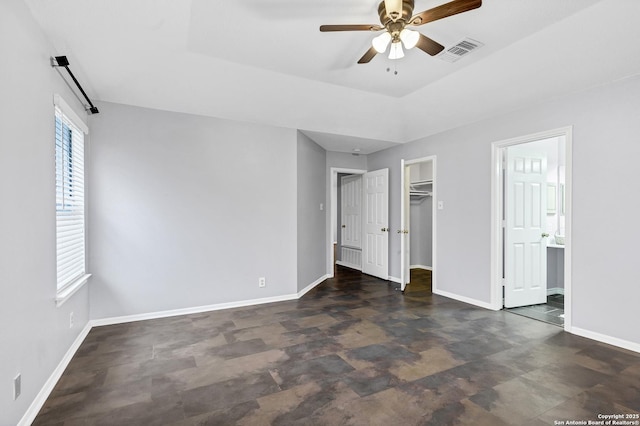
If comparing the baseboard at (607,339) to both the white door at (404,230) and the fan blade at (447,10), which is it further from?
the fan blade at (447,10)

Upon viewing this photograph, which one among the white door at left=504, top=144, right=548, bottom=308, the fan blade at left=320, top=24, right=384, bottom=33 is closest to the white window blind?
the fan blade at left=320, top=24, right=384, bottom=33

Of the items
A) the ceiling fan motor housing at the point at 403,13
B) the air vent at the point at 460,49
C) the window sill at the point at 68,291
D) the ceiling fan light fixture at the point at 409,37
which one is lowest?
the window sill at the point at 68,291

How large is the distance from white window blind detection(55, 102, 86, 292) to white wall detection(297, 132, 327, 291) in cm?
265

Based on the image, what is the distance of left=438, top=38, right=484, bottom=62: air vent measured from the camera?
9.93 feet

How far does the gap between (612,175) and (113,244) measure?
212 inches

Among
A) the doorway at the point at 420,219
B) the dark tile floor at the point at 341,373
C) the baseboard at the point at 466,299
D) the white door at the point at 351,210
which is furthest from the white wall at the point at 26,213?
the doorway at the point at 420,219

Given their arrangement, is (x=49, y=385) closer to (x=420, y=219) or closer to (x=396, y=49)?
(x=396, y=49)

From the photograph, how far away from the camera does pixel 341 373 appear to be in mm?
2549

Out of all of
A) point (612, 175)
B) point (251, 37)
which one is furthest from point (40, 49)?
point (612, 175)

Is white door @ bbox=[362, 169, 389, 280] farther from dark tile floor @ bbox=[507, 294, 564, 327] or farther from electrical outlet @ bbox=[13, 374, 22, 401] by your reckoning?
electrical outlet @ bbox=[13, 374, 22, 401]

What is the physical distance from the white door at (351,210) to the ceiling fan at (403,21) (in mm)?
4366

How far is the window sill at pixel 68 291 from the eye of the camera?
2518mm

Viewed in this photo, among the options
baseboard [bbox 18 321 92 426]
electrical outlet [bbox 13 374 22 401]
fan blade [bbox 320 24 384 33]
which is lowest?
baseboard [bbox 18 321 92 426]

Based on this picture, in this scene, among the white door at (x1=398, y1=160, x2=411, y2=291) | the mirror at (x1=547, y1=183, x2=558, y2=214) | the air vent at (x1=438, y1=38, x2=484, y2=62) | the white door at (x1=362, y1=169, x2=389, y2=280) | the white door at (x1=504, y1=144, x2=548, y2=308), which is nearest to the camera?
the air vent at (x1=438, y1=38, x2=484, y2=62)
